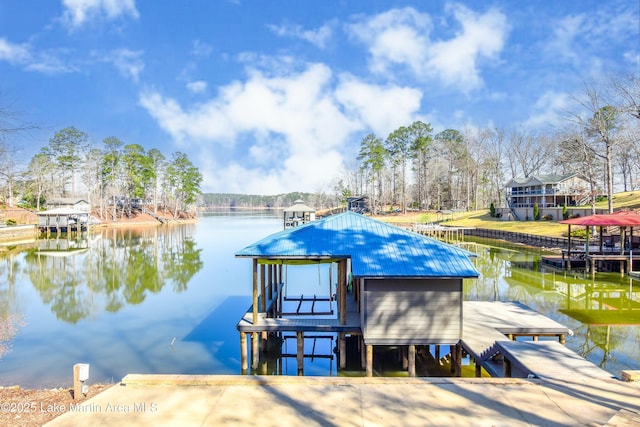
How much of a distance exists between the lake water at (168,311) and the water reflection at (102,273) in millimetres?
64

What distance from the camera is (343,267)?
11.2m

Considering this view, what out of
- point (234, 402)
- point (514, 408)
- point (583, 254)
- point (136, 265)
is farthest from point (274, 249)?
point (583, 254)

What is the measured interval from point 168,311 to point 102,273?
1075cm

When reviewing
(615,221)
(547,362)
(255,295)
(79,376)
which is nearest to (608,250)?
(615,221)

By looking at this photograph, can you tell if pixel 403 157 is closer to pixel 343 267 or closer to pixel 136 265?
pixel 136 265

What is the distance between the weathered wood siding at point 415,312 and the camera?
9367mm

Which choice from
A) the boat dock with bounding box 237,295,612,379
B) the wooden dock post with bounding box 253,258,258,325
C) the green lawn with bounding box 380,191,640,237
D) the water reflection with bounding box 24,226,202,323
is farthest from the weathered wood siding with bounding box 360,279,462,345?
the green lawn with bounding box 380,191,640,237

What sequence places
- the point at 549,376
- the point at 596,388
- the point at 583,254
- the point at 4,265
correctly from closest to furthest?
1. the point at 596,388
2. the point at 549,376
3. the point at 583,254
4. the point at 4,265

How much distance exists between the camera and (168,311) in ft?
52.6

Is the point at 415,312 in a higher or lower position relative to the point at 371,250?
lower

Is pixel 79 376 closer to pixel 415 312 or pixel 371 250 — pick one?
pixel 371 250

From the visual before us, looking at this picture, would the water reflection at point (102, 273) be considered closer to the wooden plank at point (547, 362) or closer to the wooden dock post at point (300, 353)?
the wooden dock post at point (300, 353)

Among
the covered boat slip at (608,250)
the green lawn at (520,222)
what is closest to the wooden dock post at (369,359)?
the covered boat slip at (608,250)

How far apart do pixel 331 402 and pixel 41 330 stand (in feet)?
41.6
